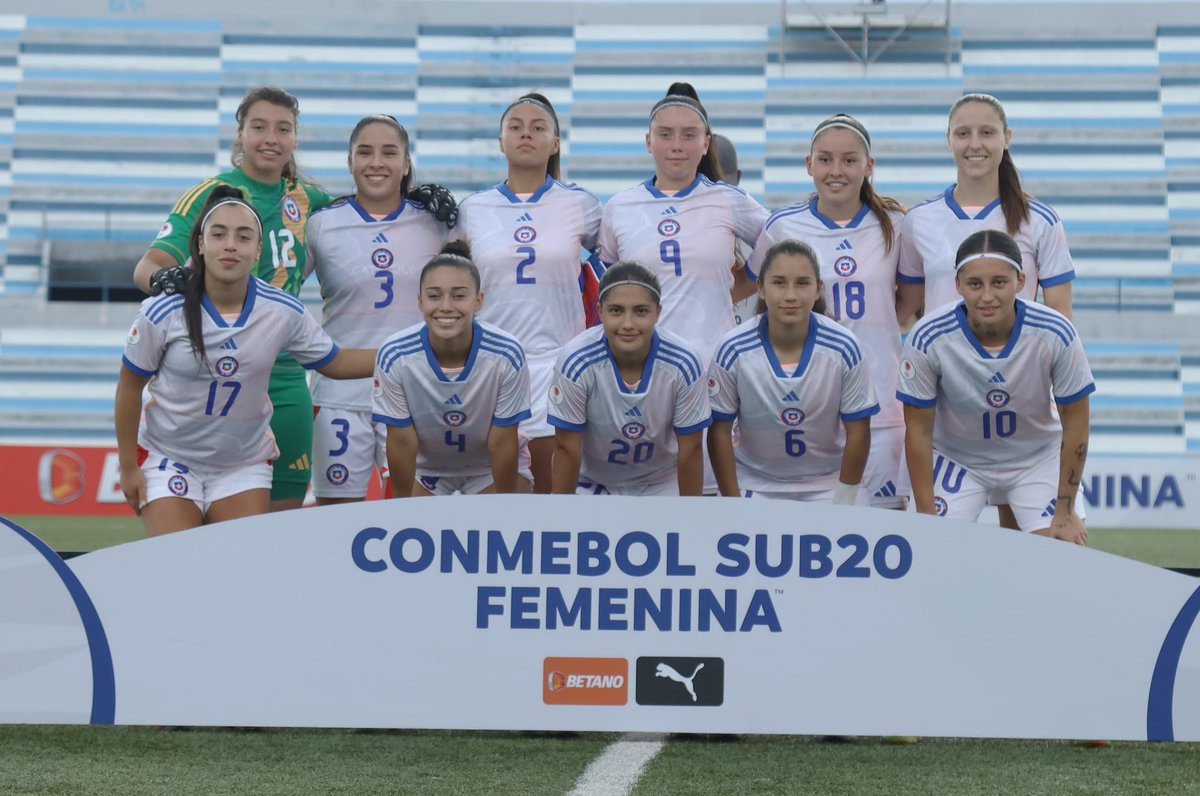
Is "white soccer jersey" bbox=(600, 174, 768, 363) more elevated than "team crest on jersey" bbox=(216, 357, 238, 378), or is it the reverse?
"white soccer jersey" bbox=(600, 174, 768, 363)

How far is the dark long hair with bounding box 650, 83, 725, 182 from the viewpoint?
3802mm

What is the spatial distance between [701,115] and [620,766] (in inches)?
75.1

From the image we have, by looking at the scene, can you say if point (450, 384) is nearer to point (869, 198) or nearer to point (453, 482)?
point (453, 482)

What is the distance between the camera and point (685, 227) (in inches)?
147

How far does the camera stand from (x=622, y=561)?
8.64ft

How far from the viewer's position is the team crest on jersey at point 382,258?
381cm

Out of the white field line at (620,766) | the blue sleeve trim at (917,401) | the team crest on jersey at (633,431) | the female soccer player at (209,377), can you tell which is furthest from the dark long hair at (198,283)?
the blue sleeve trim at (917,401)

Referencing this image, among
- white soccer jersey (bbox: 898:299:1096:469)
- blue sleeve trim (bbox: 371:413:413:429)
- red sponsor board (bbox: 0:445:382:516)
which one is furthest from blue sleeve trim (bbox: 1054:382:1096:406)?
red sponsor board (bbox: 0:445:382:516)

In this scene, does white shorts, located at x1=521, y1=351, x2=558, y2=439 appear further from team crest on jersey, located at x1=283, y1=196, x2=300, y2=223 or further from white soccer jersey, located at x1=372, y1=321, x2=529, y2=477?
team crest on jersey, located at x1=283, y1=196, x2=300, y2=223

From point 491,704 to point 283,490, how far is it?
129cm

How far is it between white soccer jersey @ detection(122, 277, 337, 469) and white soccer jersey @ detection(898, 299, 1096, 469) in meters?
1.45

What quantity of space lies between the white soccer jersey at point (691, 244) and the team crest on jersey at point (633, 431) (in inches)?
16.6

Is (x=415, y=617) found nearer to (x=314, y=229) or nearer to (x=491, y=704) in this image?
(x=491, y=704)

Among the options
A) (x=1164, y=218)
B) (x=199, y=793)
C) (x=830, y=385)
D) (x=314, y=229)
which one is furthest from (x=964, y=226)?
(x=1164, y=218)
